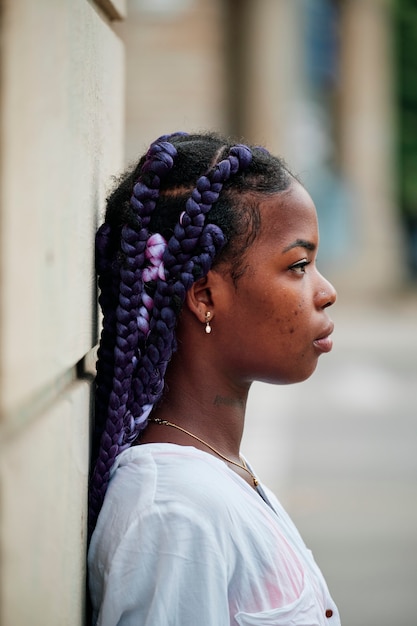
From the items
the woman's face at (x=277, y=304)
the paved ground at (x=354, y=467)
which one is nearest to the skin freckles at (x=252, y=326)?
the woman's face at (x=277, y=304)

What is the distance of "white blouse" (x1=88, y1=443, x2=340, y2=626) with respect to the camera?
5.38 feet

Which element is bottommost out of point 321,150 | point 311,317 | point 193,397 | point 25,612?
point 25,612

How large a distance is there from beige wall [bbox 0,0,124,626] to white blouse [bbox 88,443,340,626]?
0.24 feet

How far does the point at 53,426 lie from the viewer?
1.38 m

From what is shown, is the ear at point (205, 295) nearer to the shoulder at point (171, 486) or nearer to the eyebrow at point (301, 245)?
the eyebrow at point (301, 245)

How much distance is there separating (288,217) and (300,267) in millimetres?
102

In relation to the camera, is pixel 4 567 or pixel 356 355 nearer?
pixel 4 567

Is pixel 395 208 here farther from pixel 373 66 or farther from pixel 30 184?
pixel 30 184

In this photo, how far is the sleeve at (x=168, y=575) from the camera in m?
1.64

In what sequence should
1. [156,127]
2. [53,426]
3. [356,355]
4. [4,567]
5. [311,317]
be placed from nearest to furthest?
[4,567], [53,426], [311,317], [356,355], [156,127]

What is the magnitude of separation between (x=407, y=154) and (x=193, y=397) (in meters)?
16.8

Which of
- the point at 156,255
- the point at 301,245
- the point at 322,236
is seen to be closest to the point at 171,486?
the point at 156,255

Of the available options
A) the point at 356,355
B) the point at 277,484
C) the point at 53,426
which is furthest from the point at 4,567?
the point at 356,355

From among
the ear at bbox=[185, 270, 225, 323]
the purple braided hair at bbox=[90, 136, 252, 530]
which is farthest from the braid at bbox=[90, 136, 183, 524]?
the ear at bbox=[185, 270, 225, 323]
